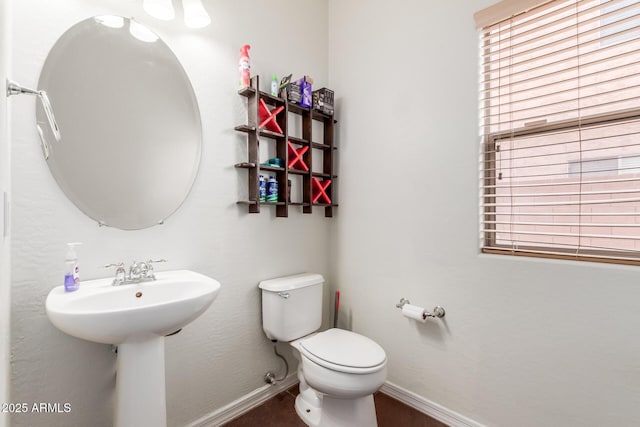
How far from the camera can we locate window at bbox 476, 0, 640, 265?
3.69 feet

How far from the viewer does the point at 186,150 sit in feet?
4.66

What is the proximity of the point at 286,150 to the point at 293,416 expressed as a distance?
1476 mm

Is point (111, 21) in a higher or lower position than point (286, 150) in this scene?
higher

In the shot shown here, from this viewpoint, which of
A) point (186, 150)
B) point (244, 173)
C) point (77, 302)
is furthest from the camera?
point (244, 173)

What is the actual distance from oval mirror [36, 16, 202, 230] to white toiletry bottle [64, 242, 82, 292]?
0.15 metres

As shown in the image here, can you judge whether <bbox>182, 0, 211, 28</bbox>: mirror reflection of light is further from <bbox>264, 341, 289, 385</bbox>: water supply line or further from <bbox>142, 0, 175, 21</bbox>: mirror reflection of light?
<bbox>264, 341, 289, 385</bbox>: water supply line

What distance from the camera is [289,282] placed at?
169cm

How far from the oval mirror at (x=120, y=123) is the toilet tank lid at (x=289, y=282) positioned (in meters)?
0.64

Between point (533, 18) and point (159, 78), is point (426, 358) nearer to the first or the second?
point (533, 18)

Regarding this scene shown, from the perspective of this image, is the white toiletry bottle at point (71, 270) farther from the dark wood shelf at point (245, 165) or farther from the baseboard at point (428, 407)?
the baseboard at point (428, 407)

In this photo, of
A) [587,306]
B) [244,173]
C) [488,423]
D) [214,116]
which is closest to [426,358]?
[488,423]

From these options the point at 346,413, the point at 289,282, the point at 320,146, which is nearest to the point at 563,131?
the point at 320,146

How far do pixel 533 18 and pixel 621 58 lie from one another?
1.25 feet

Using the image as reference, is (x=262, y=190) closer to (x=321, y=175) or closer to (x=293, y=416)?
(x=321, y=175)
